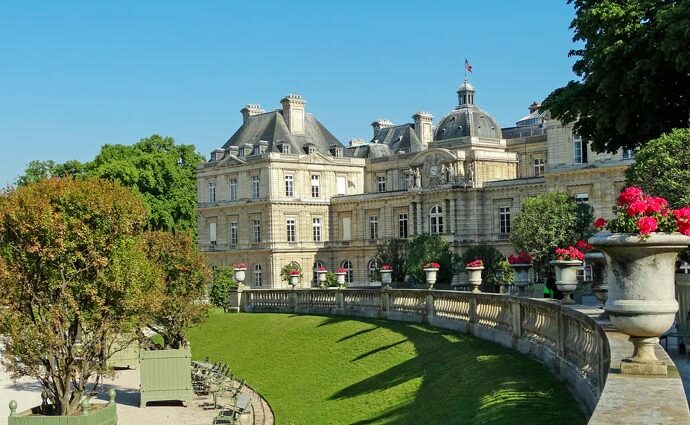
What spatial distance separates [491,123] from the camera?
224ft

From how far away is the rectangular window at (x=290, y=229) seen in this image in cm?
7400

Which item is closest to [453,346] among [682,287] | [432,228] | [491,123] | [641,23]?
[682,287]

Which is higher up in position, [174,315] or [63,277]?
[63,277]

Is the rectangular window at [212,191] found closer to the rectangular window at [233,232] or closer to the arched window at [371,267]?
the rectangular window at [233,232]

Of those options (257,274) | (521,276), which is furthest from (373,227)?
(521,276)

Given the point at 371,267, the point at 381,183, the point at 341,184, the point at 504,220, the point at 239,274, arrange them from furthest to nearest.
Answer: the point at 381,183 < the point at 341,184 < the point at 371,267 < the point at 504,220 < the point at 239,274

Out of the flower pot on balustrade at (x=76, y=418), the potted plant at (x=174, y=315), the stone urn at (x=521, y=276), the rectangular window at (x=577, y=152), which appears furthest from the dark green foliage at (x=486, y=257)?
the flower pot on balustrade at (x=76, y=418)

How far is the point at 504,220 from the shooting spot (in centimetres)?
6222

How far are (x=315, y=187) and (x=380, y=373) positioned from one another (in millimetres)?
55096

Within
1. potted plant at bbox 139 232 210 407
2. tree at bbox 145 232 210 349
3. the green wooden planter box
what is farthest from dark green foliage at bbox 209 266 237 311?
the green wooden planter box

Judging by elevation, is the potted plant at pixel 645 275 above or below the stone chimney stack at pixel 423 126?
below

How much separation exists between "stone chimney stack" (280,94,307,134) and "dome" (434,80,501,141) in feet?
44.0

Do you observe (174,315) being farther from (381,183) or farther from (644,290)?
(381,183)

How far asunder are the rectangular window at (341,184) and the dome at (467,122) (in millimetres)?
11160
